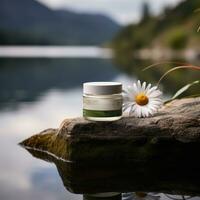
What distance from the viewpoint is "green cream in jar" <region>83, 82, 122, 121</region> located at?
291 cm

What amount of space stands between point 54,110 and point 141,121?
3359mm

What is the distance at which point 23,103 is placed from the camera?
7375mm

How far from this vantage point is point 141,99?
10.4 ft

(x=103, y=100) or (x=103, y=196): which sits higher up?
(x=103, y=100)

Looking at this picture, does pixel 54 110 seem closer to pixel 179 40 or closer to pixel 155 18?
pixel 179 40

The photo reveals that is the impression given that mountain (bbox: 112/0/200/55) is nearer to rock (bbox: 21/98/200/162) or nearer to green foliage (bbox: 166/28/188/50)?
green foliage (bbox: 166/28/188/50)

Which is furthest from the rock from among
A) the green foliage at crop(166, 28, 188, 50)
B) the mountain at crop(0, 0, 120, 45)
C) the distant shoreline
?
the mountain at crop(0, 0, 120, 45)

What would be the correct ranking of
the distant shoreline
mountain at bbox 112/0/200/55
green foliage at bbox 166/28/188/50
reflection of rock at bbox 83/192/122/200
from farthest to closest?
mountain at bbox 112/0/200/55 → green foliage at bbox 166/28/188/50 → the distant shoreline → reflection of rock at bbox 83/192/122/200

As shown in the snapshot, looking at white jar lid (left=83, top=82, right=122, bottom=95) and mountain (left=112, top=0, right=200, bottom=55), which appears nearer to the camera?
white jar lid (left=83, top=82, right=122, bottom=95)

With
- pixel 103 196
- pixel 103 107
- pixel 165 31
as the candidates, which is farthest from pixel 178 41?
pixel 103 196

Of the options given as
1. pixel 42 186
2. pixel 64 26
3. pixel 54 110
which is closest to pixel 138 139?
pixel 42 186

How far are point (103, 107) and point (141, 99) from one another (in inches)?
12.2

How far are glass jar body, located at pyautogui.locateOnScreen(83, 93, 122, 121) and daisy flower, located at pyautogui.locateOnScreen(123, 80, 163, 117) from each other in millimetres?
124

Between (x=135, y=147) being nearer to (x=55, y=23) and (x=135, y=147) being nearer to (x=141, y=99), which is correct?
(x=141, y=99)
